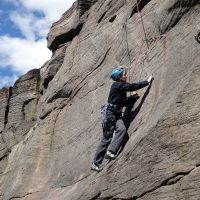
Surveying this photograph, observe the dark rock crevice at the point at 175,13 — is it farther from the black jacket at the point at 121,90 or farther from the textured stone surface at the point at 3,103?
the textured stone surface at the point at 3,103

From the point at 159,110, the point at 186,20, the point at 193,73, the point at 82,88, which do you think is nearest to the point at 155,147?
the point at 159,110

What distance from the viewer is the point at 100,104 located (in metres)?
19.9

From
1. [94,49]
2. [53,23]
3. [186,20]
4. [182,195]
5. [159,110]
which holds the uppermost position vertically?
[53,23]

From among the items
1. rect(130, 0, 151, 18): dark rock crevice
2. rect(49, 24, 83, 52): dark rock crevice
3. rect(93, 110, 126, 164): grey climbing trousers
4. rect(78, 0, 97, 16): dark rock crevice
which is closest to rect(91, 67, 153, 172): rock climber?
rect(93, 110, 126, 164): grey climbing trousers

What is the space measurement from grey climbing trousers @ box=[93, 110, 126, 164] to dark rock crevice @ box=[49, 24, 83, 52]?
29.2ft

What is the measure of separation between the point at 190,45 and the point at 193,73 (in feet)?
6.06

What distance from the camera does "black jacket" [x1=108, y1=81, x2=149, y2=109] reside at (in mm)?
16344

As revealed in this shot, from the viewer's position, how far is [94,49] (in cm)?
2256

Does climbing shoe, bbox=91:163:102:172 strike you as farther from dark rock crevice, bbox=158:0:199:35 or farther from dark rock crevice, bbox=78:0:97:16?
dark rock crevice, bbox=78:0:97:16

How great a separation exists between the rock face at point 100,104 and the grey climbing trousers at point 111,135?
1.28 feet

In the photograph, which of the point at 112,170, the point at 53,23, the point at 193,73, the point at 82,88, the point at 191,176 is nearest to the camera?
the point at 191,176

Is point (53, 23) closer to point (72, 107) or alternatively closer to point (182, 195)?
point (72, 107)

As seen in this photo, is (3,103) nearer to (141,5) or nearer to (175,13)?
(141,5)

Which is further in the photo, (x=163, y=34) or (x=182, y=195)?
(x=163, y=34)
